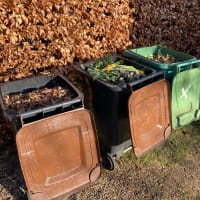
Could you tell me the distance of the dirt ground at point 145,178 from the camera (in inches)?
108

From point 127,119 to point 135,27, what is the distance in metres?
1.43

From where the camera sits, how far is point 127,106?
2684 millimetres

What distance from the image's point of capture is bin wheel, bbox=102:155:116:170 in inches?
116

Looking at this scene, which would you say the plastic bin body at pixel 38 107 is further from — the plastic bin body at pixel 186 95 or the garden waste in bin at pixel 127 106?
the plastic bin body at pixel 186 95

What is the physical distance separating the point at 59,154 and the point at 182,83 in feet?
4.95

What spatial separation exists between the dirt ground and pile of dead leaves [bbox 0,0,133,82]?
106cm

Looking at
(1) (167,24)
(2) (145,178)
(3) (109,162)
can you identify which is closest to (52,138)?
(3) (109,162)

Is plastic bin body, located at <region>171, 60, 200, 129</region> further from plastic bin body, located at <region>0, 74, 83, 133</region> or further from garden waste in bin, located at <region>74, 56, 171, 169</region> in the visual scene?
plastic bin body, located at <region>0, 74, 83, 133</region>

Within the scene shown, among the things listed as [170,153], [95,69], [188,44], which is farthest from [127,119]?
[188,44]

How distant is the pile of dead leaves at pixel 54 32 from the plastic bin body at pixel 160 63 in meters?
0.34

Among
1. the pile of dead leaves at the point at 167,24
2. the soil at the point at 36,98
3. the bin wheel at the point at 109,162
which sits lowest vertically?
the bin wheel at the point at 109,162

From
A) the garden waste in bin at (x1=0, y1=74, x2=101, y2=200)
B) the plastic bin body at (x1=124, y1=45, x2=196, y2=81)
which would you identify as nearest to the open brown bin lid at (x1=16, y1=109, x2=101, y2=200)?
the garden waste in bin at (x1=0, y1=74, x2=101, y2=200)

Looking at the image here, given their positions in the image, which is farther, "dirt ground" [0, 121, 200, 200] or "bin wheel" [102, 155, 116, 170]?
"bin wheel" [102, 155, 116, 170]

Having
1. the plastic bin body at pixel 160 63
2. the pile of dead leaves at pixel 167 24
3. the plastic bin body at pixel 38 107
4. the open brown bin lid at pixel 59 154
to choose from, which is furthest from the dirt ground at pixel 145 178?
the pile of dead leaves at pixel 167 24
